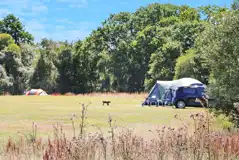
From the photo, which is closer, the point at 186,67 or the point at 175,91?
the point at 175,91

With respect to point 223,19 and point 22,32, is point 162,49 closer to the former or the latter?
point 223,19

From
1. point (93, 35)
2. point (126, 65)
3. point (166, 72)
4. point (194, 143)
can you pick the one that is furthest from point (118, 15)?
point (194, 143)

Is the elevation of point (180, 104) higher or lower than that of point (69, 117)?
higher

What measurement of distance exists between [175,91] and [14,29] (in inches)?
2921

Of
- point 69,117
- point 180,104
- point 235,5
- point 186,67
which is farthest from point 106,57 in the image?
point 235,5

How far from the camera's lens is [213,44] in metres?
12.6

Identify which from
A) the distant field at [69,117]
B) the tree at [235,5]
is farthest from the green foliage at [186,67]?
the tree at [235,5]

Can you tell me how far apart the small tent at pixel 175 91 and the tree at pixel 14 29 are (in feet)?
227

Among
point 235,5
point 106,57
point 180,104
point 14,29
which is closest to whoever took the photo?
point 235,5

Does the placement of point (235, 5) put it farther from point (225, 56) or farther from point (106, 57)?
point (106, 57)

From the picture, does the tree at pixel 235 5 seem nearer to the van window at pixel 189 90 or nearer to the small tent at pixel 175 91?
the small tent at pixel 175 91

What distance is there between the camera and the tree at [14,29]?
3900 inches

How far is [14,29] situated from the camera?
326ft

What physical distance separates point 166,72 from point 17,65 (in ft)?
90.3
